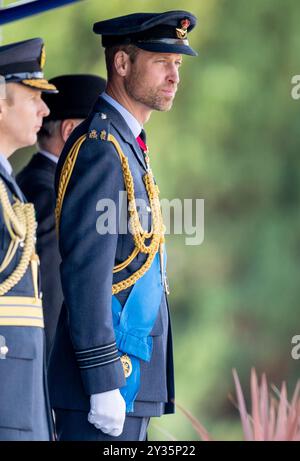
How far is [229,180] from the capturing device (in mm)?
8039

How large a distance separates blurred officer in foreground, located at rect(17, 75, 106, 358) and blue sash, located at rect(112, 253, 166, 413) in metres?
0.85

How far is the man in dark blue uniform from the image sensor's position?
15.1 ft

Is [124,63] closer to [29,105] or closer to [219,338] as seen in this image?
[29,105]

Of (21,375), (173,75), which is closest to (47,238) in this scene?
(173,75)

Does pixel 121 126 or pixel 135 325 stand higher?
pixel 121 126

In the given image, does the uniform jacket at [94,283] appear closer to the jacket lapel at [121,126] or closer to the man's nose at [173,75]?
the jacket lapel at [121,126]

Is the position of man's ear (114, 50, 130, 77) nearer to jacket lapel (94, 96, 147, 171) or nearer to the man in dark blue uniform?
the man in dark blue uniform

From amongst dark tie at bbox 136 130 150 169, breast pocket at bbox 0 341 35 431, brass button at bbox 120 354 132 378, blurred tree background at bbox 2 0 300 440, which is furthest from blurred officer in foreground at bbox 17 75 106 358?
blurred tree background at bbox 2 0 300 440

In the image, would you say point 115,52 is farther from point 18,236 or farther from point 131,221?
point 18,236

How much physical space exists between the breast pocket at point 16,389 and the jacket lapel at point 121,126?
0.82 meters

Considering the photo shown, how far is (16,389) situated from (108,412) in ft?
1.04

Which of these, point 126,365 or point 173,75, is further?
point 173,75

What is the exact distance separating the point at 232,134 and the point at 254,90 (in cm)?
27
